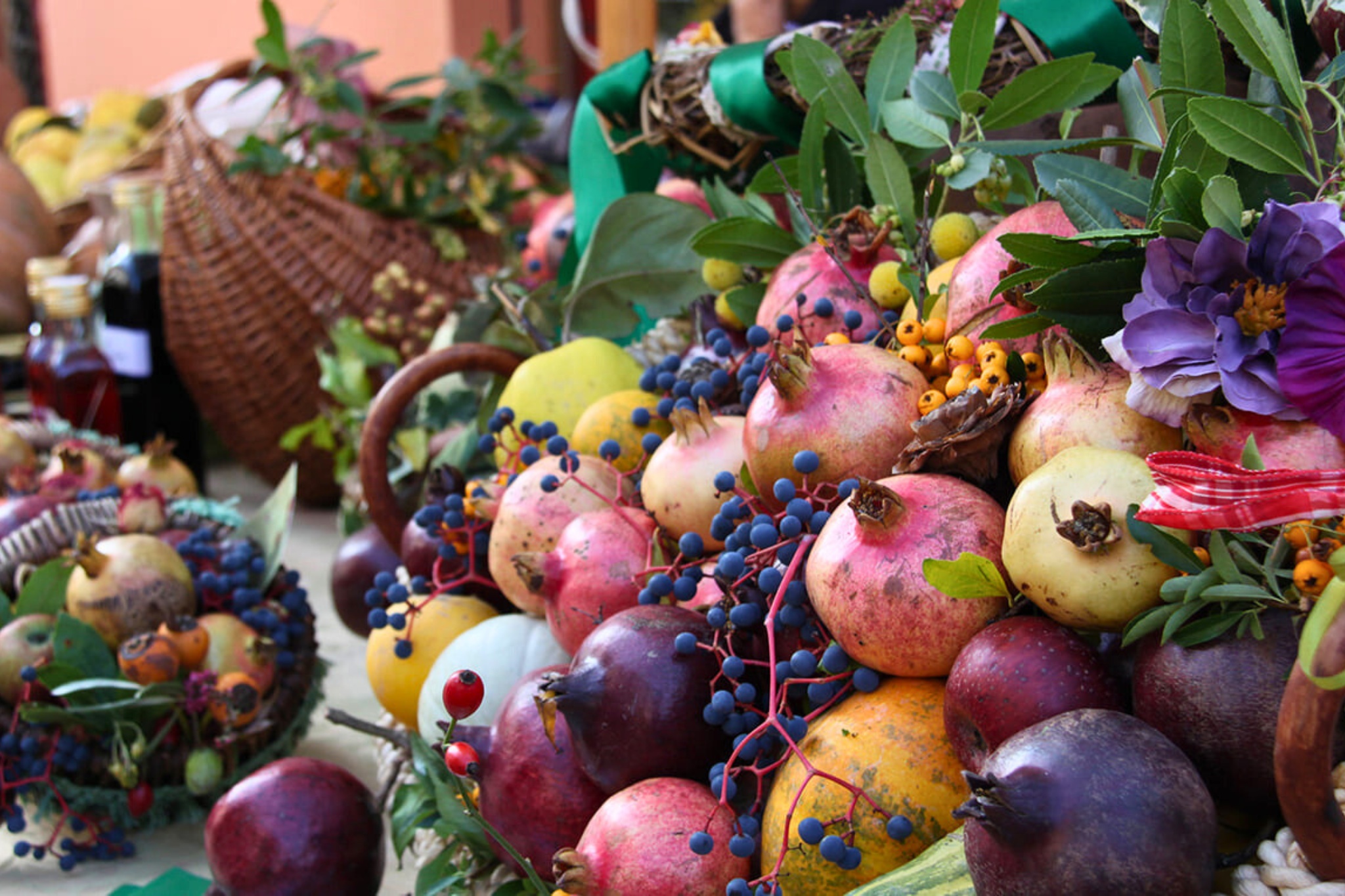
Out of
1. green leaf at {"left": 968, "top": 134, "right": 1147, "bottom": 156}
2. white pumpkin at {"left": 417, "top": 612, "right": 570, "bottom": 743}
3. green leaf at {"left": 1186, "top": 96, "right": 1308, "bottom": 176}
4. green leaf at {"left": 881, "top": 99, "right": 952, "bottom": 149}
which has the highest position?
green leaf at {"left": 1186, "top": 96, "right": 1308, "bottom": 176}

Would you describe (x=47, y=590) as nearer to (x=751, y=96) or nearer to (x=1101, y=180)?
(x=751, y=96)

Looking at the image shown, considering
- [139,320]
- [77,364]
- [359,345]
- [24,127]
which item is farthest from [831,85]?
[24,127]

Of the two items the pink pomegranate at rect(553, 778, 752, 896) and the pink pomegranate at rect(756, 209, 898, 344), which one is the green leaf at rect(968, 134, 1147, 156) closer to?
the pink pomegranate at rect(756, 209, 898, 344)

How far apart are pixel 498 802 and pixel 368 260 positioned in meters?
1.34

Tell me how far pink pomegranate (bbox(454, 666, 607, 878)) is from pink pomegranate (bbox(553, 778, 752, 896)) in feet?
0.20

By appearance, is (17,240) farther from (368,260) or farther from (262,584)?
(262,584)

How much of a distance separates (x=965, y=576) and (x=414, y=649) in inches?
20.5

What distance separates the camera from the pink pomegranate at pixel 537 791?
70 cm

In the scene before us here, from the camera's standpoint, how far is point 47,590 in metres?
1.10

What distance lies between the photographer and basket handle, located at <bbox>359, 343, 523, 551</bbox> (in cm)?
104

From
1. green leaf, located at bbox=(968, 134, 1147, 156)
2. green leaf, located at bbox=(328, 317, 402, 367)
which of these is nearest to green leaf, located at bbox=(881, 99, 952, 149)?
green leaf, located at bbox=(968, 134, 1147, 156)

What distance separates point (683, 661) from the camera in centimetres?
67

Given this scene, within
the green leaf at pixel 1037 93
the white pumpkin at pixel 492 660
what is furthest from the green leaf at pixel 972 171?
the white pumpkin at pixel 492 660

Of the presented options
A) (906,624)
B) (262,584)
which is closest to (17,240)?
(262,584)
